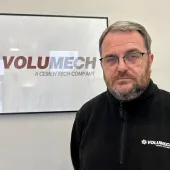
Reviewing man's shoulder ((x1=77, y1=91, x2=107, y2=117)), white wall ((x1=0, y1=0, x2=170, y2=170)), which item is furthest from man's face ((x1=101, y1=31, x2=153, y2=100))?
white wall ((x1=0, y1=0, x2=170, y2=170))

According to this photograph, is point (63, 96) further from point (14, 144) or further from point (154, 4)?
point (154, 4)

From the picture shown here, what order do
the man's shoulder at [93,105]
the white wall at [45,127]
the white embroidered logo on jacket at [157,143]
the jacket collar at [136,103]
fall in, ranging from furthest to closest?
the white wall at [45,127] < the man's shoulder at [93,105] < the jacket collar at [136,103] < the white embroidered logo on jacket at [157,143]

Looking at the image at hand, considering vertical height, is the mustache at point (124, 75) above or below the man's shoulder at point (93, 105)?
above

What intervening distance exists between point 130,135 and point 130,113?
0.33 feet

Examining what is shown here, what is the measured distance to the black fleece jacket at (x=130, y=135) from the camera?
3.63ft

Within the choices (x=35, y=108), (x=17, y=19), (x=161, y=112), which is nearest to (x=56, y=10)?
(x=17, y=19)

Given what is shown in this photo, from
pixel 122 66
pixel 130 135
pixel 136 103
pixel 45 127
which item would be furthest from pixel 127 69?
pixel 45 127

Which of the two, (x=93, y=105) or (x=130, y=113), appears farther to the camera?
(x=93, y=105)

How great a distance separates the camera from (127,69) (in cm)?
116

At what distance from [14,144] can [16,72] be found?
539mm

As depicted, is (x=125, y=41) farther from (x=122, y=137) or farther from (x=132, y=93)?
(x=122, y=137)

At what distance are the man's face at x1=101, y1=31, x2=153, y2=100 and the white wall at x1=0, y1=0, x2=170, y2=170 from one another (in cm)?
95

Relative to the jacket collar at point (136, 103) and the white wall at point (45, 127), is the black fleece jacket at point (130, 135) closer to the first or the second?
the jacket collar at point (136, 103)

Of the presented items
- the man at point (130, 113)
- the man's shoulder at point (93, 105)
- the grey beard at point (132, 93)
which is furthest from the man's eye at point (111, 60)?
the man's shoulder at point (93, 105)
